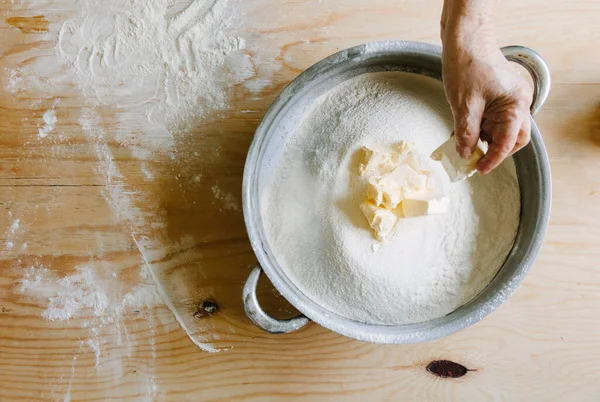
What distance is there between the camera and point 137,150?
0.74 m

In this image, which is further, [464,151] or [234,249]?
[234,249]

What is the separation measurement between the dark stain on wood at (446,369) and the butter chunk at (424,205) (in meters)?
0.26

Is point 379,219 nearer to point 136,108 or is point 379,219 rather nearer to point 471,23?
point 471,23

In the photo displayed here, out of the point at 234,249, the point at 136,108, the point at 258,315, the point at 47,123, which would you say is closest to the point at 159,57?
the point at 136,108

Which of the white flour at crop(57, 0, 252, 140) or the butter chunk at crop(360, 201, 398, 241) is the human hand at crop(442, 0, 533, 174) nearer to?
the butter chunk at crop(360, 201, 398, 241)

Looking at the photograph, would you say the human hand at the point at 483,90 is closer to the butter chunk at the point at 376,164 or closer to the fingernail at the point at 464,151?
the fingernail at the point at 464,151

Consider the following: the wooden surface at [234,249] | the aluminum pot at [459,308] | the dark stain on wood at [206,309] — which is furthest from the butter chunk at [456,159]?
the dark stain on wood at [206,309]

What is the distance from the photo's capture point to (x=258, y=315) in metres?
0.61

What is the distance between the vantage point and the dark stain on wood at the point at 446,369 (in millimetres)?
708

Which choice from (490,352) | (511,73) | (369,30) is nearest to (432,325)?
(490,352)

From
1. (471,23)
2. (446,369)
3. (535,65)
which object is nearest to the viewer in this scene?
(471,23)

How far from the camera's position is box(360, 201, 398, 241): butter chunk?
57cm

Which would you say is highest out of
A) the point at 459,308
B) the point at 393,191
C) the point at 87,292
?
the point at 393,191

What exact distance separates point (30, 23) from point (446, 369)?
2.68 feet
